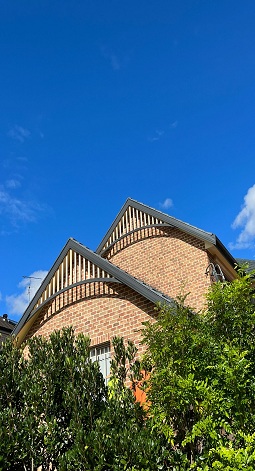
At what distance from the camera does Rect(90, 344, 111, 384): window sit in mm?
12156

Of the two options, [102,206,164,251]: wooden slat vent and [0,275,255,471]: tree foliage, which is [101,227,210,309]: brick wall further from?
[0,275,255,471]: tree foliage

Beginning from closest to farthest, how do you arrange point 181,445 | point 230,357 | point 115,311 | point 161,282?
point 230,357
point 181,445
point 115,311
point 161,282

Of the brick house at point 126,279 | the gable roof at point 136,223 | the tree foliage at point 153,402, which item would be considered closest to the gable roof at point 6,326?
the gable roof at point 136,223

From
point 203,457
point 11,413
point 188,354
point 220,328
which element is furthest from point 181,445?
point 11,413

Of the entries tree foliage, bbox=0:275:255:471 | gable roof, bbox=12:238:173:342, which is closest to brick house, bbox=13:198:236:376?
gable roof, bbox=12:238:173:342

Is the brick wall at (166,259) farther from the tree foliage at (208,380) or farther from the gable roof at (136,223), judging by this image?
the tree foliage at (208,380)

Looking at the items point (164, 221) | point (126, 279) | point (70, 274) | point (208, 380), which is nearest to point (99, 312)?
point (126, 279)

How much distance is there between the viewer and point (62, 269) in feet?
45.0

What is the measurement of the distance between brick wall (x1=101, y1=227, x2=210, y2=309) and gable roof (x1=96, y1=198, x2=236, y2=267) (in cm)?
27

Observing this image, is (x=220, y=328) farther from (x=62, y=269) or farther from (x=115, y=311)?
(x=62, y=269)

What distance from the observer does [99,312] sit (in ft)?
41.7

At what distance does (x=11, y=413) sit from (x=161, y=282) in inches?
405

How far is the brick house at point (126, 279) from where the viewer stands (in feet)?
40.1

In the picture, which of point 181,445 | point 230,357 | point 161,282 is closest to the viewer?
point 230,357
